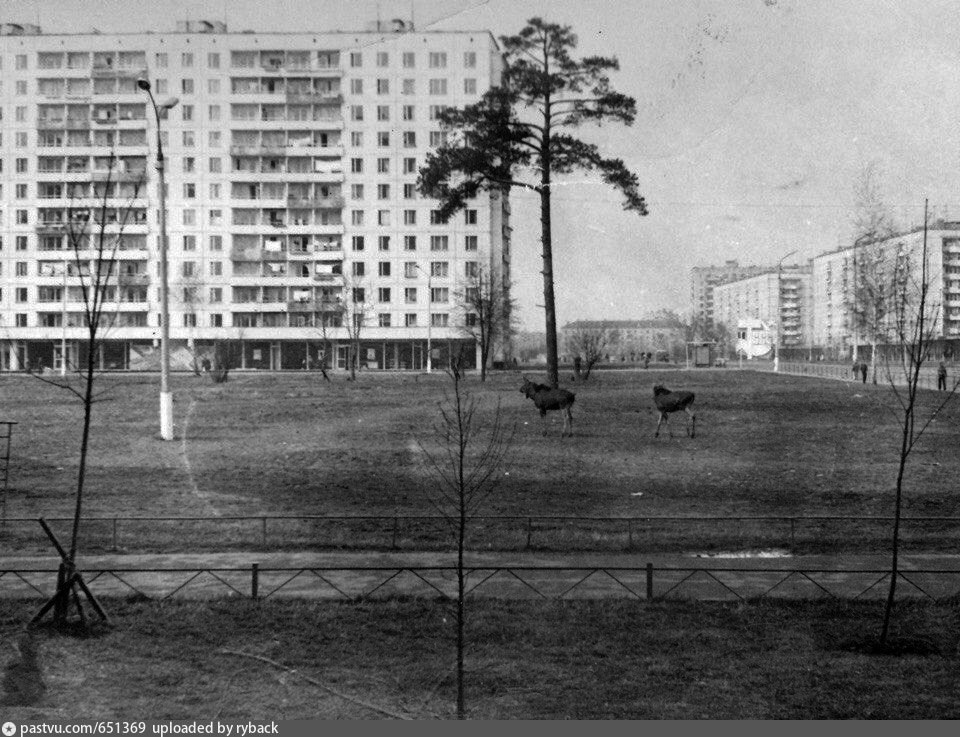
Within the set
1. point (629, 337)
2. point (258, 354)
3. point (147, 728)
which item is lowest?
point (147, 728)

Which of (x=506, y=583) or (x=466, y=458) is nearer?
(x=506, y=583)

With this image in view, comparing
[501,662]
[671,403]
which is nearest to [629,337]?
[671,403]

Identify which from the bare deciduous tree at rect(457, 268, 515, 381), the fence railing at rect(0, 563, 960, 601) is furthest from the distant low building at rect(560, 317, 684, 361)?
the fence railing at rect(0, 563, 960, 601)

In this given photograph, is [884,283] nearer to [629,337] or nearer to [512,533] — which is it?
[512,533]

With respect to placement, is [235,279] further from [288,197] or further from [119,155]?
[119,155]

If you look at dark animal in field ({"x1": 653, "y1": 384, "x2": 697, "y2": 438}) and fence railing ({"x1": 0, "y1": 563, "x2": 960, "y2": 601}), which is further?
dark animal in field ({"x1": 653, "y1": 384, "x2": 697, "y2": 438})

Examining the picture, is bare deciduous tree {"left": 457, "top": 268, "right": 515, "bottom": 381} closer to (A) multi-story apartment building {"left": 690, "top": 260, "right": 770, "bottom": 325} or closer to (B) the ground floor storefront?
(B) the ground floor storefront

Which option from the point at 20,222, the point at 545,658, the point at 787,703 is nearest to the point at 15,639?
the point at 545,658
